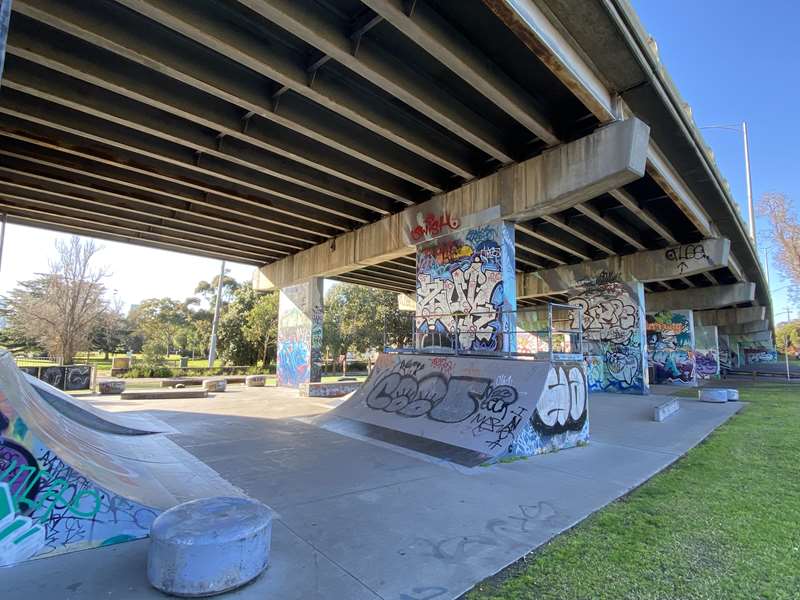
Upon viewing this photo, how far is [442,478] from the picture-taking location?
21.7 ft

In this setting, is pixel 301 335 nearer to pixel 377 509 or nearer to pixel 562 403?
pixel 562 403

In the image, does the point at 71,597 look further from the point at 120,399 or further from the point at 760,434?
the point at 120,399

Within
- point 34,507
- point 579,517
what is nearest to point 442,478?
point 579,517

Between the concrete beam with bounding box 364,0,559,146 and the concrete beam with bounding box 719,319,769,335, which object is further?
the concrete beam with bounding box 719,319,769,335

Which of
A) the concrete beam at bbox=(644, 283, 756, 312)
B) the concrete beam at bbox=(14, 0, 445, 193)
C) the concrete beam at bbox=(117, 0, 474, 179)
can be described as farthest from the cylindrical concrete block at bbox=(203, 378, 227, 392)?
the concrete beam at bbox=(644, 283, 756, 312)

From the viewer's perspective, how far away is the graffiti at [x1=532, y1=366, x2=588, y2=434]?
870cm

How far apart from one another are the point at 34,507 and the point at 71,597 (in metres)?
1.11

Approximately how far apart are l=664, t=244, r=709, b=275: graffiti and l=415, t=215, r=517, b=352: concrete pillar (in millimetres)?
11542

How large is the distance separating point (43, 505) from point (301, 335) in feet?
60.2

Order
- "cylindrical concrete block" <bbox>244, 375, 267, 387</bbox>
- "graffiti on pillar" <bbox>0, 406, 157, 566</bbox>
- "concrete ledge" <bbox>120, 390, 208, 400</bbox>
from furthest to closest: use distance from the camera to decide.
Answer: "cylindrical concrete block" <bbox>244, 375, 267, 387</bbox>
"concrete ledge" <bbox>120, 390, 208, 400</bbox>
"graffiti on pillar" <bbox>0, 406, 157, 566</bbox>

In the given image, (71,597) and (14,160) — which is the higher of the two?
(14,160)

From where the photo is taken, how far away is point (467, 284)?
Answer: 549 inches

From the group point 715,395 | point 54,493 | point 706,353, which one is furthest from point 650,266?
point 706,353

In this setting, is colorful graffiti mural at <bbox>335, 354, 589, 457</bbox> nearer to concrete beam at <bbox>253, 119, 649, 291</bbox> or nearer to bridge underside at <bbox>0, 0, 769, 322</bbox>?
concrete beam at <bbox>253, 119, 649, 291</bbox>
